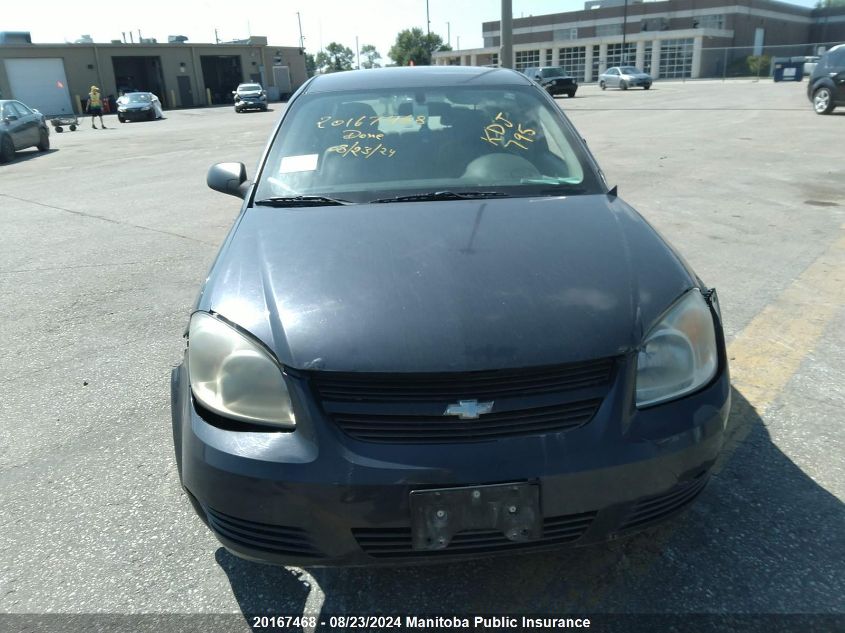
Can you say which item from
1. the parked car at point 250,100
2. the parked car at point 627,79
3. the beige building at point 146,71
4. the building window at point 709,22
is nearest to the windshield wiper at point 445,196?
the parked car at point 250,100

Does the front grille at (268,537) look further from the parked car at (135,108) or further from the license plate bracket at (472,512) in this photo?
the parked car at (135,108)

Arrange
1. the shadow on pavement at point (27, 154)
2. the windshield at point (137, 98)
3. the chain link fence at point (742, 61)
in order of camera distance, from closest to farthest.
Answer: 1. the shadow on pavement at point (27, 154)
2. the windshield at point (137, 98)
3. the chain link fence at point (742, 61)

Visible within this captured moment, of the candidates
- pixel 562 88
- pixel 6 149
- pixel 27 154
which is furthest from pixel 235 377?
pixel 562 88

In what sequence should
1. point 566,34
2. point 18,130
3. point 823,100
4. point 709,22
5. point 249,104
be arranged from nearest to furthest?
point 18,130, point 823,100, point 249,104, point 709,22, point 566,34

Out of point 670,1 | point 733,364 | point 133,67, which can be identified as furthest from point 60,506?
point 670,1

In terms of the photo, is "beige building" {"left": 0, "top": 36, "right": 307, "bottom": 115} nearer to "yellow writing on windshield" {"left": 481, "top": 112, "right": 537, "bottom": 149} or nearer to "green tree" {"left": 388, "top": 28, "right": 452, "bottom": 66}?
"green tree" {"left": 388, "top": 28, "right": 452, "bottom": 66}

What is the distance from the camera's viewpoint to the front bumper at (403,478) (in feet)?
5.62

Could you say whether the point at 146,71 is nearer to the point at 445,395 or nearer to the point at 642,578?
the point at 445,395

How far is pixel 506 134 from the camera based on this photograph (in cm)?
320

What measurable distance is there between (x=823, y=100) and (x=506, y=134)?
1827 cm

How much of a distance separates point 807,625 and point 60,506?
104 inches

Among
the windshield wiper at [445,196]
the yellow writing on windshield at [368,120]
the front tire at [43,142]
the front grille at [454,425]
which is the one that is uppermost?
the yellow writing on windshield at [368,120]

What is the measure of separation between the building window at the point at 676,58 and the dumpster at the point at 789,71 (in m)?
17.1

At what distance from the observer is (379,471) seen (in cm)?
A: 171
